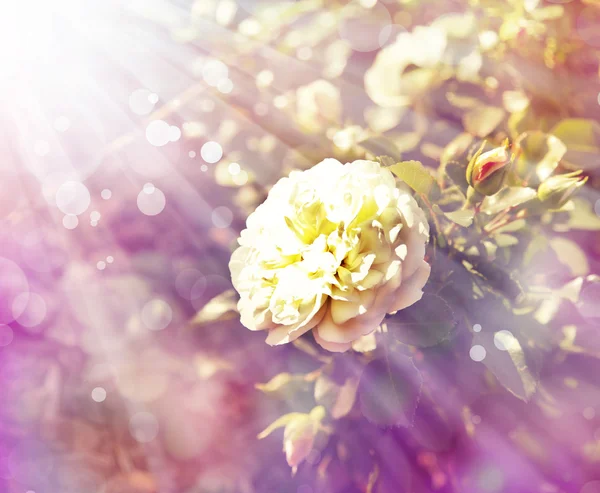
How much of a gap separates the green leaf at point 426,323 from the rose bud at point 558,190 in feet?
0.42

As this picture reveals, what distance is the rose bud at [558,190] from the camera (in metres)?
0.39

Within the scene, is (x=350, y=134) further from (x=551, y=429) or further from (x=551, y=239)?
(x=551, y=429)

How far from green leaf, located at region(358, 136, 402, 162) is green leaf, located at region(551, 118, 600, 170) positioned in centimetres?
17

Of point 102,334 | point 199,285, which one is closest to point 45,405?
point 102,334

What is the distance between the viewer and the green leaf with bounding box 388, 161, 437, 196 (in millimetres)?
377

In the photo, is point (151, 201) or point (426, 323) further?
point (151, 201)

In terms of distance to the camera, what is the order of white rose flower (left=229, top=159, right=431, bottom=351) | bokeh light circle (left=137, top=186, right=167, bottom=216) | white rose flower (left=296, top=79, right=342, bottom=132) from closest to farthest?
1. white rose flower (left=229, top=159, right=431, bottom=351)
2. white rose flower (left=296, top=79, right=342, bottom=132)
3. bokeh light circle (left=137, top=186, right=167, bottom=216)

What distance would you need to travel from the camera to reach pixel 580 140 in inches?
19.1

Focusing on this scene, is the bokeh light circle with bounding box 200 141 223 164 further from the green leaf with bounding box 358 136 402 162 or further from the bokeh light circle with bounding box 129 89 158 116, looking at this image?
the green leaf with bounding box 358 136 402 162

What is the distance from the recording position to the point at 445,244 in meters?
0.46

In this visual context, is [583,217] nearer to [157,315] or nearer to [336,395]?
[336,395]

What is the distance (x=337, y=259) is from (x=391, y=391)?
0.18 meters

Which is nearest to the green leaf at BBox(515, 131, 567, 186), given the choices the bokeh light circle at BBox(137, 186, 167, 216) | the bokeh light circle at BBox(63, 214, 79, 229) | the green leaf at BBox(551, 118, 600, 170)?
the green leaf at BBox(551, 118, 600, 170)

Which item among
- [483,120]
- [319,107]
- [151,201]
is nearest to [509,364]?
[483,120]
